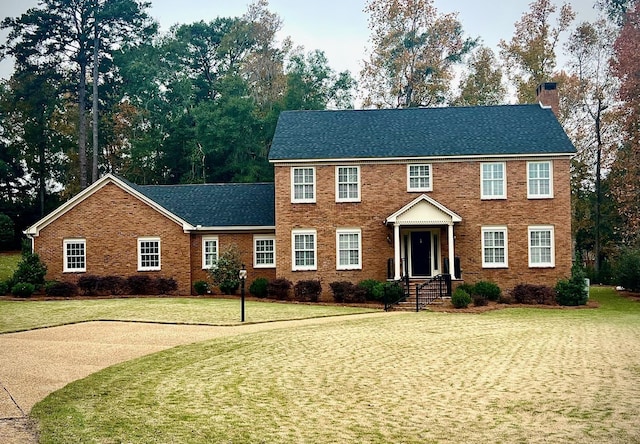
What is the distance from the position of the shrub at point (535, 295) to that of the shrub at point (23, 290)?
21.1m

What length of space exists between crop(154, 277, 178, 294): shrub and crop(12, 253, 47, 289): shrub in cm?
531

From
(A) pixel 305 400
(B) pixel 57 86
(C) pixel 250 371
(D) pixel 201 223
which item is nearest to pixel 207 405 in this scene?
(A) pixel 305 400

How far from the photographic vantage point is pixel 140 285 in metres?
32.0

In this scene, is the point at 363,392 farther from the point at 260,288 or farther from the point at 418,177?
the point at 418,177

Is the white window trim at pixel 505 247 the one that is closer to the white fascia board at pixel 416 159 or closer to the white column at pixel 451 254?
the white column at pixel 451 254

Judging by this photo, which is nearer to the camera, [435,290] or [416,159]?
[435,290]

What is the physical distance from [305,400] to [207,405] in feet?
4.74

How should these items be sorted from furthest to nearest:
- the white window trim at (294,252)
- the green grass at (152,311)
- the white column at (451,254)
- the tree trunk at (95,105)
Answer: the tree trunk at (95,105)
the white window trim at (294,252)
the white column at (451,254)
the green grass at (152,311)

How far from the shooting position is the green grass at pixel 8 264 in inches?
1560

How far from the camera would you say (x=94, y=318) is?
22266mm

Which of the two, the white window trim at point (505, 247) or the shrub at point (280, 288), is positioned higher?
the white window trim at point (505, 247)

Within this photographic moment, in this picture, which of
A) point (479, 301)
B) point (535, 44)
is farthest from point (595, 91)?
point (479, 301)

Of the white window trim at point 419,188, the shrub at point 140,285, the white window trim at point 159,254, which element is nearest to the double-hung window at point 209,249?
the white window trim at point 159,254

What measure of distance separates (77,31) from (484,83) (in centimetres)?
2896
